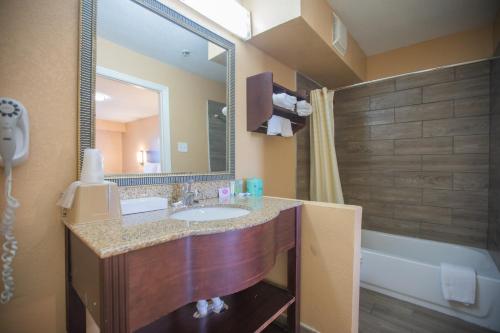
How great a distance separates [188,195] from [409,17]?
2283mm

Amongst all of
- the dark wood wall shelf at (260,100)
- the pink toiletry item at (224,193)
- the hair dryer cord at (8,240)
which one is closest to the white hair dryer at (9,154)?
the hair dryer cord at (8,240)

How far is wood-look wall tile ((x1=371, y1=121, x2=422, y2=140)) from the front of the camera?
2.17 m

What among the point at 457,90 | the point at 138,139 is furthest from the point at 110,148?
the point at 457,90

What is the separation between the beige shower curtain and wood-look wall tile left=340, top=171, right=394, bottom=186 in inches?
21.1

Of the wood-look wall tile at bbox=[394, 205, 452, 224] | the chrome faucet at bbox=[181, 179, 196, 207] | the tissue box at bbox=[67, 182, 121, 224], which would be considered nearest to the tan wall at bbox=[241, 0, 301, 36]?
the chrome faucet at bbox=[181, 179, 196, 207]

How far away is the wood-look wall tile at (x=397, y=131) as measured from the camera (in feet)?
7.13

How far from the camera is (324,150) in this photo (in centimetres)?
214

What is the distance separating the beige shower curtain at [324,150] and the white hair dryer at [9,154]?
79.8 inches

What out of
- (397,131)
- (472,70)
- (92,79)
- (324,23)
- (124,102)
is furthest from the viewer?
(397,131)

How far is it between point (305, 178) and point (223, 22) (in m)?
1.56

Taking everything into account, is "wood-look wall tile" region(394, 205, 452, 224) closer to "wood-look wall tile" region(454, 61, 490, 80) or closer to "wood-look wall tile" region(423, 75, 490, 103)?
"wood-look wall tile" region(423, 75, 490, 103)

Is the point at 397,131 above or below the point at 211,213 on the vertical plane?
above

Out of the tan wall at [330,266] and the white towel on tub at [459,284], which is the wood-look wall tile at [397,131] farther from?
the tan wall at [330,266]

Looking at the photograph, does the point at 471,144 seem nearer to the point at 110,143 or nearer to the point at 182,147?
the point at 182,147
